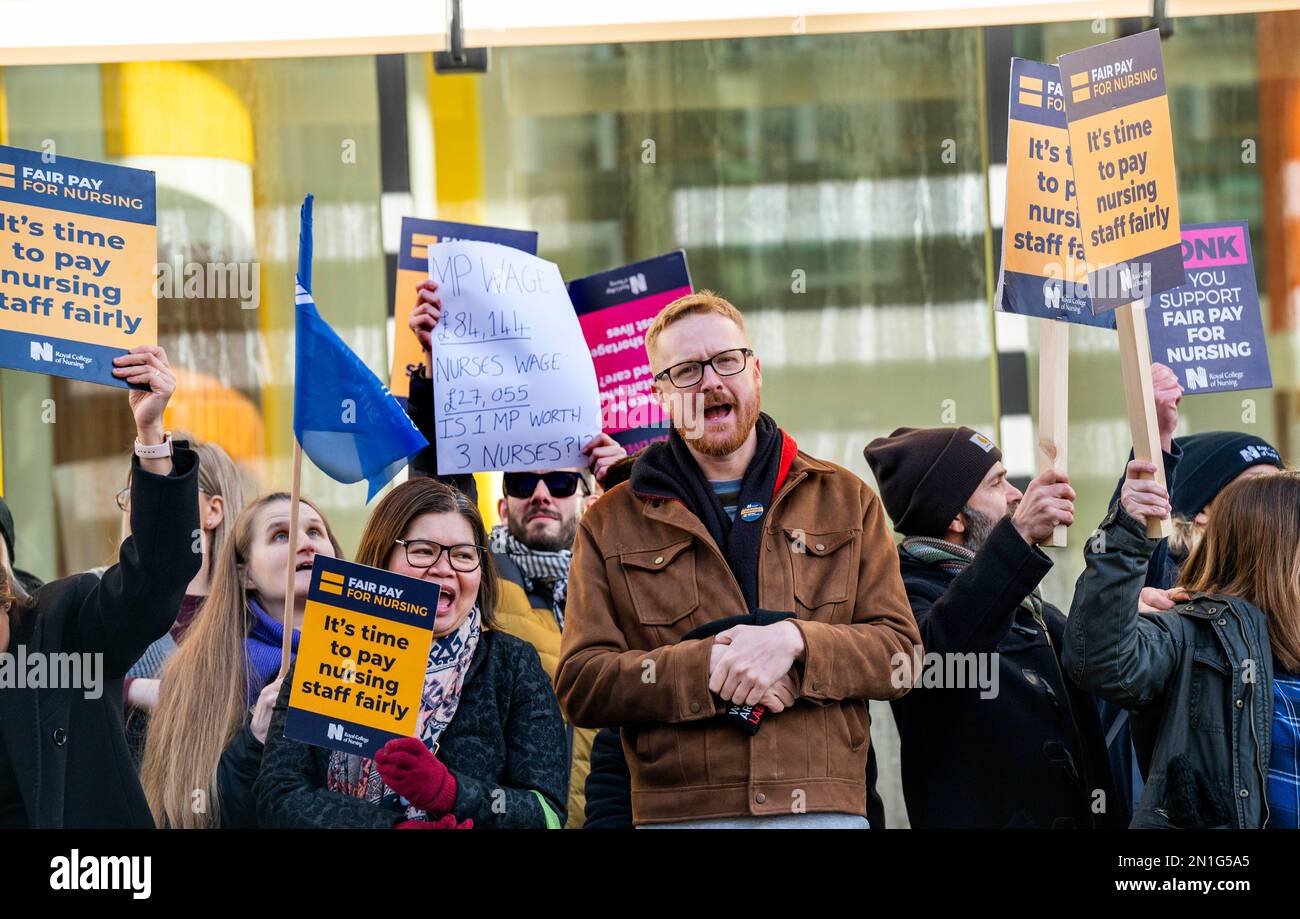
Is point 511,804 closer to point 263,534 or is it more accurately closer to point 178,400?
point 263,534

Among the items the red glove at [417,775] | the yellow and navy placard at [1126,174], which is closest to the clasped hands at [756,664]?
the red glove at [417,775]

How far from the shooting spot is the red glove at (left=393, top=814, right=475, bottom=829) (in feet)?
12.3

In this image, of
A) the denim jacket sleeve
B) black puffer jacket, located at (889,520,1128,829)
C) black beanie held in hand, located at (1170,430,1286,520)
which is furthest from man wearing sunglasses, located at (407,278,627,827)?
black beanie held in hand, located at (1170,430,1286,520)

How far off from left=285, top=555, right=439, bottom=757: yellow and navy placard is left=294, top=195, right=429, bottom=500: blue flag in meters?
0.39

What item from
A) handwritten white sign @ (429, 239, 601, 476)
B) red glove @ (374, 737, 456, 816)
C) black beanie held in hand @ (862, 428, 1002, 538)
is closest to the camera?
red glove @ (374, 737, 456, 816)

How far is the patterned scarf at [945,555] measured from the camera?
4.22m

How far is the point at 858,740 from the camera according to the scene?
3.71 m

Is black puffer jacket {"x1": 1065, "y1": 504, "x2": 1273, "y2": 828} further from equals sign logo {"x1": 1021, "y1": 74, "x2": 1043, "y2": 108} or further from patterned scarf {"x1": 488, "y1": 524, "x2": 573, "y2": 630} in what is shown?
patterned scarf {"x1": 488, "y1": 524, "x2": 573, "y2": 630}

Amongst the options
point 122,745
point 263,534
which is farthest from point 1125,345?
point 122,745

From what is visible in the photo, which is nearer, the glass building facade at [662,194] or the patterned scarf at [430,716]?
the patterned scarf at [430,716]

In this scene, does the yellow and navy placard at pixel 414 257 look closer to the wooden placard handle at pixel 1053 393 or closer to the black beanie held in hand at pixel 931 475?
the black beanie held in hand at pixel 931 475

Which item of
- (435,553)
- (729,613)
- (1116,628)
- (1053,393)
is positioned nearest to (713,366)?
(729,613)

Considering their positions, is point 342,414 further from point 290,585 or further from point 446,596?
point 446,596

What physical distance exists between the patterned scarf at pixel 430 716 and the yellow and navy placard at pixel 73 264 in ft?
3.56
